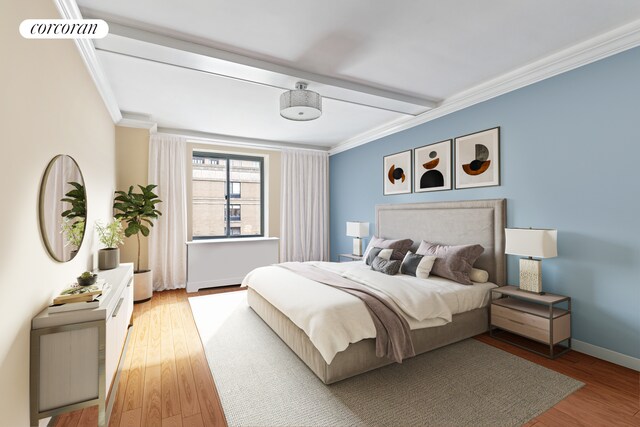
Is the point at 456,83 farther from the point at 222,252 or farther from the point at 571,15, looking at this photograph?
the point at 222,252

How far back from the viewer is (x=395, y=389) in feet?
7.24

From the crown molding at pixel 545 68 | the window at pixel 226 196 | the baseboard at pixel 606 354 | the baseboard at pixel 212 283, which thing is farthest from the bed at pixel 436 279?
the window at pixel 226 196

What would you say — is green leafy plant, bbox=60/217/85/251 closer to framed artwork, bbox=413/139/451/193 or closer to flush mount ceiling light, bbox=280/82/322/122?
flush mount ceiling light, bbox=280/82/322/122

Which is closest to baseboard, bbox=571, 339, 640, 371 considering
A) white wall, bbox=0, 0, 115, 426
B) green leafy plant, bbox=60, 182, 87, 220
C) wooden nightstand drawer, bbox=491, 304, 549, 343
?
wooden nightstand drawer, bbox=491, 304, 549, 343

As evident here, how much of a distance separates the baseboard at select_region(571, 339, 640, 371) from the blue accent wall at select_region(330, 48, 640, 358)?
4cm

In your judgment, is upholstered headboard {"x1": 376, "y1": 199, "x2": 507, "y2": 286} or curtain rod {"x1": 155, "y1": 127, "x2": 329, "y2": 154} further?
curtain rod {"x1": 155, "y1": 127, "x2": 329, "y2": 154}

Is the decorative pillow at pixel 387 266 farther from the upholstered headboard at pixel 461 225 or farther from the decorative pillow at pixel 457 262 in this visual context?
the upholstered headboard at pixel 461 225

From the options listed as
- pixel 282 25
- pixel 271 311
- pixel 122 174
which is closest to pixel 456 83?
pixel 282 25

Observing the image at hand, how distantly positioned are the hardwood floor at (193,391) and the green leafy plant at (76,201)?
1.34m

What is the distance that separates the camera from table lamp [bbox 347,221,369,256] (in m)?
5.24

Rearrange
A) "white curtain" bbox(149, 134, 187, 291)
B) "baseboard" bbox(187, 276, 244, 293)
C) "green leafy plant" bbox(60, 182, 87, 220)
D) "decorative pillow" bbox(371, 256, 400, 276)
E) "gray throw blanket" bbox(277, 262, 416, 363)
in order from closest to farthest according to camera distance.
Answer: "green leafy plant" bbox(60, 182, 87, 220) → "gray throw blanket" bbox(277, 262, 416, 363) → "decorative pillow" bbox(371, 256, 400, 276) → "white curtain" bbox(149, 134, 187, 291) → "baseboard" bbox(187, 276, 244, 293)

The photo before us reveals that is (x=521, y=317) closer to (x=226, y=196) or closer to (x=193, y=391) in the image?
(x=193, y=391)

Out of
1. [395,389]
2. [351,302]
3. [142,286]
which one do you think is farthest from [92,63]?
[395,389]

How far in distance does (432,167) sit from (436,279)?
5.31ft
